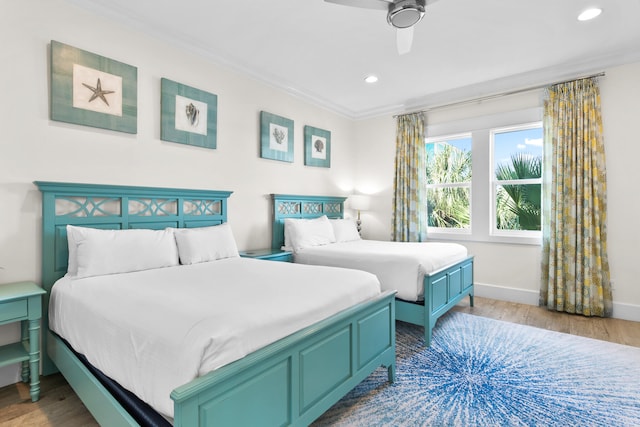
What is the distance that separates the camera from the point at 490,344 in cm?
290

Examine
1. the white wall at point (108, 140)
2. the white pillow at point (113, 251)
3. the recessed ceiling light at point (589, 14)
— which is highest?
the recessed ceiling light at point (589, 14)

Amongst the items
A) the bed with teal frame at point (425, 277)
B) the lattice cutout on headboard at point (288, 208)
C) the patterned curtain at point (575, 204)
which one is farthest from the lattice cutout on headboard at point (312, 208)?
the patterned curtain at point (575, 204)

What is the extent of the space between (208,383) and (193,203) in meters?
2.42

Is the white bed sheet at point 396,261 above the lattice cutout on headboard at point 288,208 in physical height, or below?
below

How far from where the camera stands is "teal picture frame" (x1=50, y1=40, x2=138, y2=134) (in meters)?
2.40

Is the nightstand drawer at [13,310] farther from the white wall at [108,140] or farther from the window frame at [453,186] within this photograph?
the window frame at [453,186]

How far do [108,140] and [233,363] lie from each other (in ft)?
7.65

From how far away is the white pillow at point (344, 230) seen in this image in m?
4.46

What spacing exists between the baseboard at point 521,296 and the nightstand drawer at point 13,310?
15.4ft

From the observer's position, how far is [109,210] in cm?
270

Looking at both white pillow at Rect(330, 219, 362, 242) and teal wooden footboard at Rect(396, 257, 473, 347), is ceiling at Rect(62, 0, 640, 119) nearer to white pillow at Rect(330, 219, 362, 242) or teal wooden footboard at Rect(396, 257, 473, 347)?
white pillow at Rect(330, 219, 362, 242)

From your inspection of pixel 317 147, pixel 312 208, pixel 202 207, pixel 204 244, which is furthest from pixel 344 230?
pixel 204 244

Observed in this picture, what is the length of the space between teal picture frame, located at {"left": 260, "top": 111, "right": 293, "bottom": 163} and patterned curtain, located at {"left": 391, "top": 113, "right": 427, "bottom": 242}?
175cm

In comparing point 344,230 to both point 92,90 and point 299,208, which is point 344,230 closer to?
point 299,208
